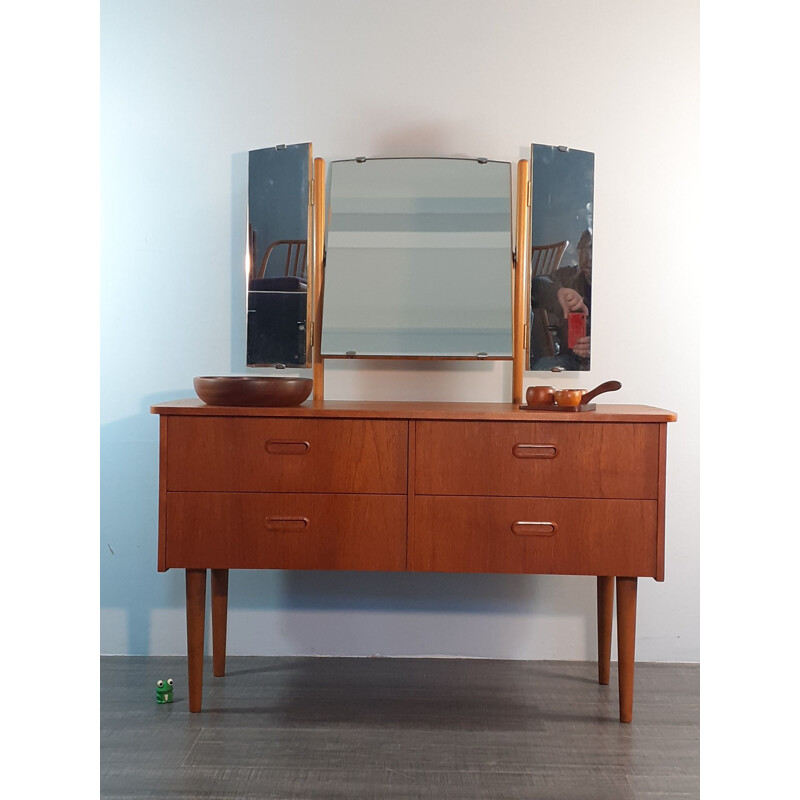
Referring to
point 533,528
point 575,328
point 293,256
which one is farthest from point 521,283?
point 533,528

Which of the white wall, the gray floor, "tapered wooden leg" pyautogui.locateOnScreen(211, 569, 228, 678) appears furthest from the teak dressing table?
the white wall

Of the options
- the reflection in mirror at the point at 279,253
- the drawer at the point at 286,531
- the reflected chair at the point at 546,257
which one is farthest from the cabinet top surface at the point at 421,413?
the reflected chair at the point at 546,257

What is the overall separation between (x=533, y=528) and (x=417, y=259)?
0.90 meters

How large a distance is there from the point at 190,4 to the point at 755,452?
2.72 m

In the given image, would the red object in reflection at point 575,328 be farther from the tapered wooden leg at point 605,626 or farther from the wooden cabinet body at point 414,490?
the tapered wooden leg at point 605,626

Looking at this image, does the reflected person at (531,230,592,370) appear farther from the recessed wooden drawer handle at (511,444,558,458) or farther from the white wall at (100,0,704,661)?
the recessed wooden drawer handle at (511,444,558,458)

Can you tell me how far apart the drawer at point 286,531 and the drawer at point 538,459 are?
5.9 inches

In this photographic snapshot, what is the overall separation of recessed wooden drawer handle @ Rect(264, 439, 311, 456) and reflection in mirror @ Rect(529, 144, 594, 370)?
2.75 ft

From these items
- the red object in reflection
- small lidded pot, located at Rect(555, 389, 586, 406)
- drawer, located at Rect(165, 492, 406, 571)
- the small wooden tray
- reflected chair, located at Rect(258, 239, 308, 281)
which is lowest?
drawer, located at Rect(165, 492, 406, 571)

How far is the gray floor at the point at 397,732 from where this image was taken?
1.75 m

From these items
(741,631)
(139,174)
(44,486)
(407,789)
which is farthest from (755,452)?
(139,174)

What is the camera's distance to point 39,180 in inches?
10.9

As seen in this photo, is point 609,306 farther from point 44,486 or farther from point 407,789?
point 44,486

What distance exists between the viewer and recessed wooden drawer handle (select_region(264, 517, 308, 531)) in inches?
80.3
